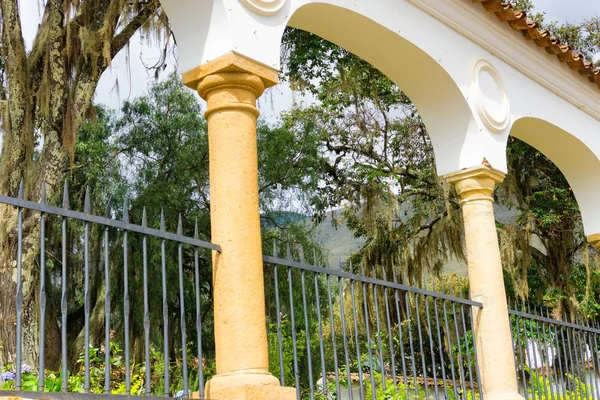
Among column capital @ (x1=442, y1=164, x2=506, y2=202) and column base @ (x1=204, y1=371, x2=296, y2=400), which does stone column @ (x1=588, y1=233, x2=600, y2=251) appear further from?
column base @ (x1=204, y1=371, x2=296, y2=400)

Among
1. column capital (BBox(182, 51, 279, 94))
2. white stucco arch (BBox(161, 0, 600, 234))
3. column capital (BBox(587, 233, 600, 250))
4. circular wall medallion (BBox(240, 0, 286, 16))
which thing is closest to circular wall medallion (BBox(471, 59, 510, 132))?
white stucco arch (BBox(161, 0, 600, 234))

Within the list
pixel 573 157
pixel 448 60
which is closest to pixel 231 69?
pixel 448 60

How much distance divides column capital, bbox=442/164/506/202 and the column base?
3.27m

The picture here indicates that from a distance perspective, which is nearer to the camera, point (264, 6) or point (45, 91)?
point (264, 6)

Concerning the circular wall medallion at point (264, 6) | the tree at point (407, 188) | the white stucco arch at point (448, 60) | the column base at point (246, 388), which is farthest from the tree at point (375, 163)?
the column base at point (246, 388)

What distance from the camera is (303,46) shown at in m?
12.2

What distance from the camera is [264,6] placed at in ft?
15.9

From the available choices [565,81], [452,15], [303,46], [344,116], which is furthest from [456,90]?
[344,116]

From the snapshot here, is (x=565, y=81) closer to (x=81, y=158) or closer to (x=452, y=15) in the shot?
(x=452, y=15)

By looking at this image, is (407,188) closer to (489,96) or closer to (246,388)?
(489,96)

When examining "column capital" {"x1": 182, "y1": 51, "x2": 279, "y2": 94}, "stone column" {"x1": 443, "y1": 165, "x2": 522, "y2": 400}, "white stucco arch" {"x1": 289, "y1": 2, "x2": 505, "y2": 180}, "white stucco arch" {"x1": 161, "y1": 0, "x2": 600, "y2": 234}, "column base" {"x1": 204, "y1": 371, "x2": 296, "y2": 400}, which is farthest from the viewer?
"stone column" {"x1": 443, "y1": 165, "x2": 522, "y2": 400}

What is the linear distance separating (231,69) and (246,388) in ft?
6.08

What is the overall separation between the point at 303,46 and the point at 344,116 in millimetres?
2800

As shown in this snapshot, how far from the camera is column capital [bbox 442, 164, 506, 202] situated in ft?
22.1
